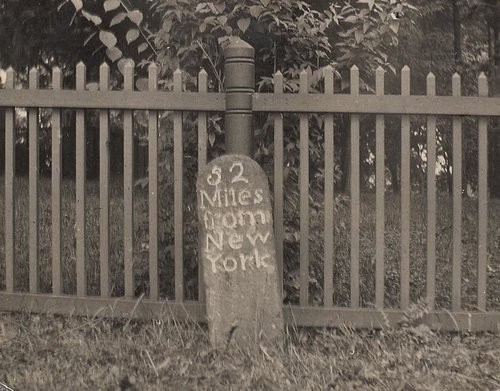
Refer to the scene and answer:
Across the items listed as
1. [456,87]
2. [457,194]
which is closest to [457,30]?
[456,87]

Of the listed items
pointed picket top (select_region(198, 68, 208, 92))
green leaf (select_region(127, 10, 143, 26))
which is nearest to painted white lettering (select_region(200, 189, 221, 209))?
pointed picket top (select_region(198, 68, 208, 92))

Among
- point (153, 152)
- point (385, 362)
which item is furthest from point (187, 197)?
point (385, 362)

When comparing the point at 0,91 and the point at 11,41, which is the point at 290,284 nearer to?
the point at 0,91

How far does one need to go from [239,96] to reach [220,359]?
1.58 metres

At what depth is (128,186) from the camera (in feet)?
13.9

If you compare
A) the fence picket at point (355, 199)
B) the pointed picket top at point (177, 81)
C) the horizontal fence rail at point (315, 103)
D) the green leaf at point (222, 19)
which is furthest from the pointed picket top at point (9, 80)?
the fence picket at point (355, 199)

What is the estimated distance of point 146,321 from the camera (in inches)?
168

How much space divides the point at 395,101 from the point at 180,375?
6.87ft

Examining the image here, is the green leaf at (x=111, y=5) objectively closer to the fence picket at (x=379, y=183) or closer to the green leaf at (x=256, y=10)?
the green leaf at (x=256, y=10)

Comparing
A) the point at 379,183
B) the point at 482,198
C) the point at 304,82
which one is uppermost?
the point at 304,82

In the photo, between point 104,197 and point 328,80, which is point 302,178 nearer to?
point 328,80

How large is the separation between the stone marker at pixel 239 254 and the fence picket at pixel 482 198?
1407 mm

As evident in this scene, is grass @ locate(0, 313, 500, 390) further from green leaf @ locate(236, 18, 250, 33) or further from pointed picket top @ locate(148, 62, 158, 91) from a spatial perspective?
green leaf @ locate(236, 18, 250, 33)

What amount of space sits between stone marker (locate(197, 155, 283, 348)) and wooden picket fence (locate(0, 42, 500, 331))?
0.43m
